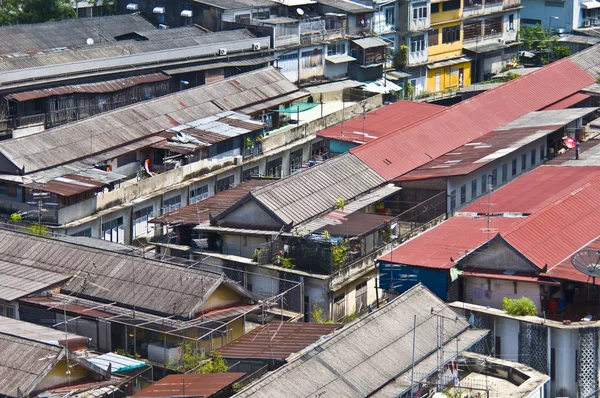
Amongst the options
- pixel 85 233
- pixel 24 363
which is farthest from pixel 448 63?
pixel 24 363

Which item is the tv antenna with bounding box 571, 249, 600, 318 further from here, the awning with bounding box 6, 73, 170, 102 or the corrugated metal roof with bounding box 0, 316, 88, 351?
the awning with bounding box 6, 73, 170, 102

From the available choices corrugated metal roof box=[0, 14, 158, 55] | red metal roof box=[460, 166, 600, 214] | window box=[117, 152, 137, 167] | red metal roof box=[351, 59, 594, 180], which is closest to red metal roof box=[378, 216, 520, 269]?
red metal roof box=[460, 166, 600, 214]

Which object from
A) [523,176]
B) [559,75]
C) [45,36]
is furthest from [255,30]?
[523,176]

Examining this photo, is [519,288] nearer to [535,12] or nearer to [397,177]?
[397,177]

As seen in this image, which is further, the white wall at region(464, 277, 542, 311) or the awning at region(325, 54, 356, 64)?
the awning at region(325, 54, 356, 64)

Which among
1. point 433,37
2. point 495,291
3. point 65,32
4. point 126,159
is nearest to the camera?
point 495,291

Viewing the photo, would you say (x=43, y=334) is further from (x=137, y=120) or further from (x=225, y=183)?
(x=225, y=183)

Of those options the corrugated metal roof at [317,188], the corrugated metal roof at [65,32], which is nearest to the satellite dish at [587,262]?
the corrugated metal roof at [317,188]
